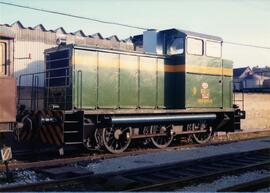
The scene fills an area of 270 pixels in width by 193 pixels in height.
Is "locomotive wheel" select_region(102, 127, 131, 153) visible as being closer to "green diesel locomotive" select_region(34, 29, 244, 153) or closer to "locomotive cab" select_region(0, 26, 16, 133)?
"green diesel locomotive" select_region(34, 29, 244, 153)

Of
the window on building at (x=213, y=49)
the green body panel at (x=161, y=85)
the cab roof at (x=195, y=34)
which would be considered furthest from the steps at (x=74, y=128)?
the window on building at (x=213, y=49)

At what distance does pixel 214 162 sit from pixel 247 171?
A: 1173 mm

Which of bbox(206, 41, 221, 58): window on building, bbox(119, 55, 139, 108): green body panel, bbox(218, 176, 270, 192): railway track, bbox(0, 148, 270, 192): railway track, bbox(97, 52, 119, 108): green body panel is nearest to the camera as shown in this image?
bbox(218, 176, 270, 192): railway track

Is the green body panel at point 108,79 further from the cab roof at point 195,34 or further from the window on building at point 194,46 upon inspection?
the window on building at point 194,46

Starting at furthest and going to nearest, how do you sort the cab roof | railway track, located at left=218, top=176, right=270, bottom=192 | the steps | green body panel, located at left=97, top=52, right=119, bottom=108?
the cab roof → green body panel, located at left=97, top=52, right=119, bottom=108 → the steps → railway track, located at left=218, top=176, right=270, bottom=192

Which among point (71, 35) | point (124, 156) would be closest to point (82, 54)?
point (124, 156)

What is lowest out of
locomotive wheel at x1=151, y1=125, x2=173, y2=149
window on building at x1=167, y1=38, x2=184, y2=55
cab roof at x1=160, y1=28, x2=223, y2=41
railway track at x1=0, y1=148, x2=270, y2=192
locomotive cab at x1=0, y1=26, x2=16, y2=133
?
railway track at x1=0, y1=148, x2=270, y2=192

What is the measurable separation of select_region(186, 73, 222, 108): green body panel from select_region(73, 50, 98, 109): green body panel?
11.8 feet

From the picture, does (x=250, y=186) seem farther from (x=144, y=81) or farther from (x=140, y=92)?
(x=144, y=81)

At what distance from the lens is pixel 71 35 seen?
58.4 feet

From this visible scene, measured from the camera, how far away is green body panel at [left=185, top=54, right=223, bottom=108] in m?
13.9

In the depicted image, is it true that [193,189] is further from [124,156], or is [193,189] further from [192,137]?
[192,137]

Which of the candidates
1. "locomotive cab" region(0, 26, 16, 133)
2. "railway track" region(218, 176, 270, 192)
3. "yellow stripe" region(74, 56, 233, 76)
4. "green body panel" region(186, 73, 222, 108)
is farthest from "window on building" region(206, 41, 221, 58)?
"locomotive cab" region(0, 26, 16, 133)

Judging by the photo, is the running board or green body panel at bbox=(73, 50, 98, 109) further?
the running board
